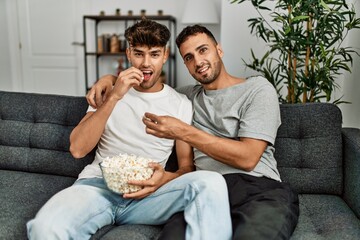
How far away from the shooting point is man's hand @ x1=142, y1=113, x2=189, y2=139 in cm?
132

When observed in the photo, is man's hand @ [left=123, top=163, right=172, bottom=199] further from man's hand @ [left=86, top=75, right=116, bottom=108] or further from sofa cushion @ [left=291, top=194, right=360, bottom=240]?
sofa cushion @ [left=291, top=194, right=360, bottom=240]

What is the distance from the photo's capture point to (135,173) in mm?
1245

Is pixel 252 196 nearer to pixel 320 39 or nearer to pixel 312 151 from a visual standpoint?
pixel 312 151

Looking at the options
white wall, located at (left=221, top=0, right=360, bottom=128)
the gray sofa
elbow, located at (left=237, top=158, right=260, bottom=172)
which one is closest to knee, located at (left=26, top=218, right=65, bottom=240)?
the gray sofa

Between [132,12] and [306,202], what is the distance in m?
3.43

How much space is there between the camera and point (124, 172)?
122cm

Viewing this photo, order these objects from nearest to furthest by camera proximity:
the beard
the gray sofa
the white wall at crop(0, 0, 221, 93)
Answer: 1. the gray sofa
2. the beard
3. the white wall at crop(0, 0, 221, 93)

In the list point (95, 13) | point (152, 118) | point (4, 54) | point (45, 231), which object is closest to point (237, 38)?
point (152, 118)

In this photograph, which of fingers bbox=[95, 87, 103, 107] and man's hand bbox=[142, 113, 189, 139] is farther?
fingers bbox=[95, 87, 103, 107]

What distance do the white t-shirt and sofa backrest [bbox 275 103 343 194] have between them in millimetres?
447

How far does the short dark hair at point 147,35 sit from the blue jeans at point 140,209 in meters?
0.58

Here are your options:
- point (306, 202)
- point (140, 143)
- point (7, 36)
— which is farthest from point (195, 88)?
point (7, 36)

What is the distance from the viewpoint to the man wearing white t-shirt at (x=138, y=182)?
1164mm

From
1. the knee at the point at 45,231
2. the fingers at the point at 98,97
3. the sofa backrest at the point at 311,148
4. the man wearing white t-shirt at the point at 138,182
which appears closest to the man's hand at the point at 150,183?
the man wearing white t-shirt at the point at 138,182
